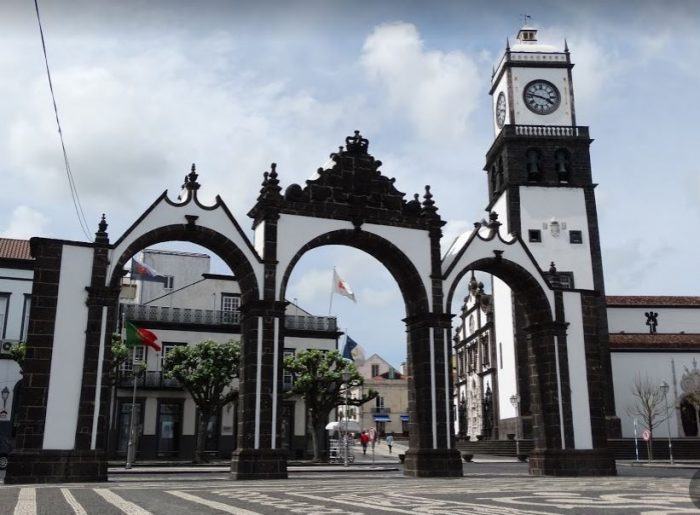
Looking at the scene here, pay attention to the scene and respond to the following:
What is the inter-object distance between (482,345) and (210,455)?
908 inches

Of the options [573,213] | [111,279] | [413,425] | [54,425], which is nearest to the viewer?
[54,425]

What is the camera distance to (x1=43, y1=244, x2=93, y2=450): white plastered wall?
16141 millimetres

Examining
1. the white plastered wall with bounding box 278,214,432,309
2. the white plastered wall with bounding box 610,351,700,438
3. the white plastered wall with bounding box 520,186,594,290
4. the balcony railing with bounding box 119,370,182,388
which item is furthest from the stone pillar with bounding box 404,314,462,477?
the white plastered wall with bounding box 610,351,700,438

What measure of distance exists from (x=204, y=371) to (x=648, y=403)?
24.8 m

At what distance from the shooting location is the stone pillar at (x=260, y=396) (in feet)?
Answer: 57.1

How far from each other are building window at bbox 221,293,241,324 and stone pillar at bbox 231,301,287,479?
815 inches

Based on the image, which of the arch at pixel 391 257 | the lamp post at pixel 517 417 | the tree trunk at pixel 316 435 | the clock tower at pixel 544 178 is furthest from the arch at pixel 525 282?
the lamp post at pixel 517 417

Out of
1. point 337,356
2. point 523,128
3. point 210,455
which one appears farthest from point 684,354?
point 210,455

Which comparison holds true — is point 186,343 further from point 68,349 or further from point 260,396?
point 68,349

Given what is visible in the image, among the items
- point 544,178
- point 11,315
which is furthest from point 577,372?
point 11,315

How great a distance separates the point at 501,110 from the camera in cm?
4522

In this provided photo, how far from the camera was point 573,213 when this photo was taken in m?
40.9

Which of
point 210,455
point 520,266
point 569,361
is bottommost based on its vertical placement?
point 210,455

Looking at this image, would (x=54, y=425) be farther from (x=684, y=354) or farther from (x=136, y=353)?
(x=684, y=354)
